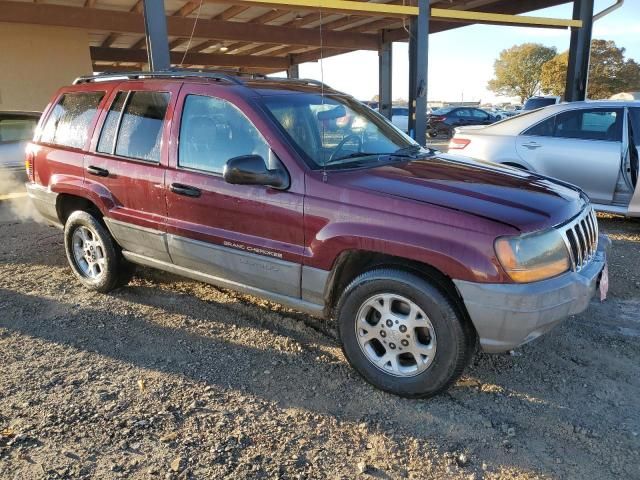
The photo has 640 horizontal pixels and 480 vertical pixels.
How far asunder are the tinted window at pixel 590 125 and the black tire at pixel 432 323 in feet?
15.6

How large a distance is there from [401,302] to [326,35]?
13514 millimetres

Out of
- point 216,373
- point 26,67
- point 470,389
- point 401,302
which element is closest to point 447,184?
point 401,302

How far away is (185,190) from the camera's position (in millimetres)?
3668

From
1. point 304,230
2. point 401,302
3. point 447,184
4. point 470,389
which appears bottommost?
point 470,389

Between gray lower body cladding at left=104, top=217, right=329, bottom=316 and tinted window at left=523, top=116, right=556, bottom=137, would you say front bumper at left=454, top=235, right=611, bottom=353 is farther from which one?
tinted window at left=523, top=116, right=556, bottom=137

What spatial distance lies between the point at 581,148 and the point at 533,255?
442 centimetres

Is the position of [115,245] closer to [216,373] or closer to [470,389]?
[216,373]

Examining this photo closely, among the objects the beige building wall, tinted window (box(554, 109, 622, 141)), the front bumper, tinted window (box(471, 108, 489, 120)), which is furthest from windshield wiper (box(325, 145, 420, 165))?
tinted window (box(471, 108, 489, 120))

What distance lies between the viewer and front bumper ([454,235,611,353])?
2.66 m

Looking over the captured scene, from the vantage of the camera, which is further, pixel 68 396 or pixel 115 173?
pixel 115 173

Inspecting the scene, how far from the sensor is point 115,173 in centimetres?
414

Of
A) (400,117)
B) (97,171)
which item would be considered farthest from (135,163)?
(400,117)

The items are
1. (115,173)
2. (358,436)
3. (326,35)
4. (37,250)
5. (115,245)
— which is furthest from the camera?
(326,35)

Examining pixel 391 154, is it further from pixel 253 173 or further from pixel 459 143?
pixel 459 143
